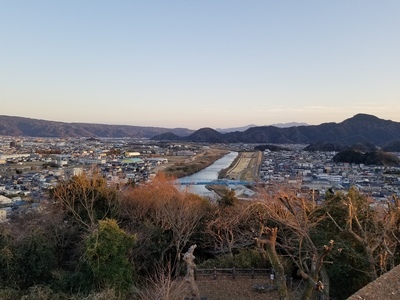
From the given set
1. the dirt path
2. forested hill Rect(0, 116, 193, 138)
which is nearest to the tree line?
the dirt path

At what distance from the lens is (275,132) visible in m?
131

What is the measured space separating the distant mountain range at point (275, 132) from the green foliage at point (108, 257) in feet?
270

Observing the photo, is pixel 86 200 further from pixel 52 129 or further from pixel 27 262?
pixel 52 129

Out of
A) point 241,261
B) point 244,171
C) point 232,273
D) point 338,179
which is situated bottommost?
point 244,171

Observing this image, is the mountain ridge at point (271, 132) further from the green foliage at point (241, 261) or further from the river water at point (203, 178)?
the green foliage at point (241, 261)

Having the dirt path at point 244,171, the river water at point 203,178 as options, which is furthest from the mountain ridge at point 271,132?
the river water at point 203,178

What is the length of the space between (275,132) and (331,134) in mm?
23157

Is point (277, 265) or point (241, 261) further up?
point (277, 265)

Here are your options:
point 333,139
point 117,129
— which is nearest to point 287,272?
point 333,139

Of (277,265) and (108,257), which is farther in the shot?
(108,257)

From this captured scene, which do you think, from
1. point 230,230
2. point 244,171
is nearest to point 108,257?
point 230,230

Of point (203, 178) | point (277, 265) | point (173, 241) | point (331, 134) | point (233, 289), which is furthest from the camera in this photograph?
point (331, 134)

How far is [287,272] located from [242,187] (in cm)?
2002

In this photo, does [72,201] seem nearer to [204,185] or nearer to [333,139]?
[204,185]
